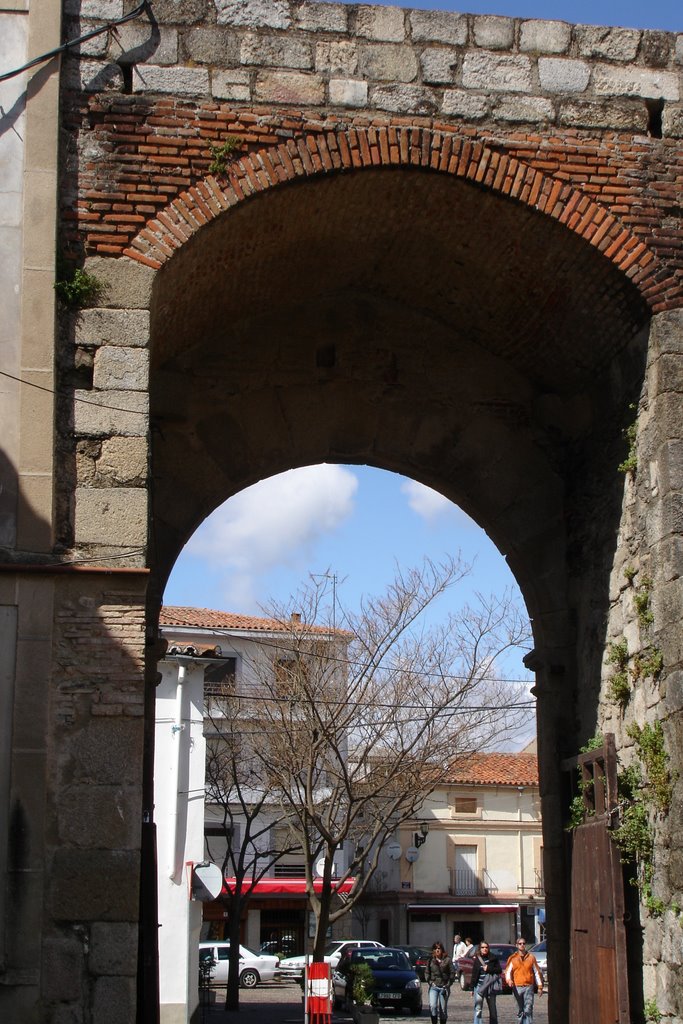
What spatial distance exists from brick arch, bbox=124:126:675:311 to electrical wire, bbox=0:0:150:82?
A: 0.93 metres

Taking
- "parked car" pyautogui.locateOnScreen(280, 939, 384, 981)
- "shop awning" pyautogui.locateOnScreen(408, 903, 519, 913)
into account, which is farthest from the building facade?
"parked car" pyautogui.locateOnScreen(280, 939, 384, 981)

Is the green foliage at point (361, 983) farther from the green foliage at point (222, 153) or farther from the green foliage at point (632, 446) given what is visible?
the green foliage at point (222, 153)

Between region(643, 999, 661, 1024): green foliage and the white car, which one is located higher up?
region(643, 999, 661, 1024): green foliage

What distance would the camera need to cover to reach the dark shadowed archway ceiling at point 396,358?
24.0 ft

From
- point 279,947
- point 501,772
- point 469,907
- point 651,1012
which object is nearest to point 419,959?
point 279,947

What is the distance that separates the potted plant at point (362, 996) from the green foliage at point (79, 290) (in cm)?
821

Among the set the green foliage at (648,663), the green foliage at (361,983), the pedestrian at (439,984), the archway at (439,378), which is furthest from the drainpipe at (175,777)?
the green foliage at (648,663)

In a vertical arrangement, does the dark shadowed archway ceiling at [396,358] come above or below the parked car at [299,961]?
above

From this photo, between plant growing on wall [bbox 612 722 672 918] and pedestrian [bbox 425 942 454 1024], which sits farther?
pedestrian [bbox 425 942 454 1024]

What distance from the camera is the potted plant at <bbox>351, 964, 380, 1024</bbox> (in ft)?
39.8

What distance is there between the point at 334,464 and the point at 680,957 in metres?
3.92

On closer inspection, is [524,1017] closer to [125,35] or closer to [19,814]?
[19,814]

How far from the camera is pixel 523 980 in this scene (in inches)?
471

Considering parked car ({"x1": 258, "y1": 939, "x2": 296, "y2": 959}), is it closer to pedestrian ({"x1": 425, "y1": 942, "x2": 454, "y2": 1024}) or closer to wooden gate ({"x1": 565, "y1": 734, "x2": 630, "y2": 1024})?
pedestrian ({"x1": 425, "y1": 942, "x2": 454, "y2": 1024})
